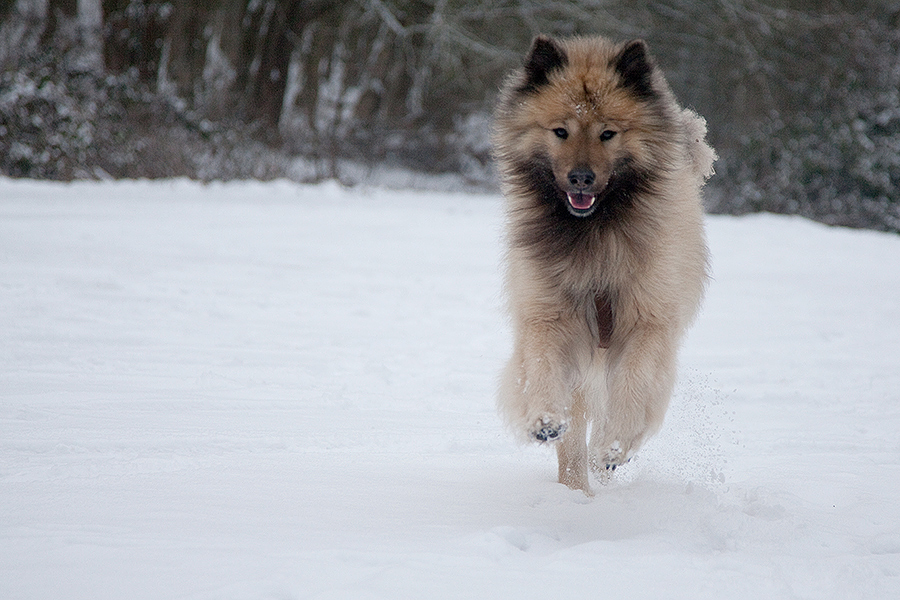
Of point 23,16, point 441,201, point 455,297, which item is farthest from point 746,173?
point 23,16

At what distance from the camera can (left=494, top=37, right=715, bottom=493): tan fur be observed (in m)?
2.93

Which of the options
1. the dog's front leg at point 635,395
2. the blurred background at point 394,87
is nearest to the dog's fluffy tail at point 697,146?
the dog's front leg at point 635,395

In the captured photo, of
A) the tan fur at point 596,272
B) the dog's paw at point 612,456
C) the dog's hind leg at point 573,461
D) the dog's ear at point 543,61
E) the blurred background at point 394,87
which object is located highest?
the dog's ear at point 543,61

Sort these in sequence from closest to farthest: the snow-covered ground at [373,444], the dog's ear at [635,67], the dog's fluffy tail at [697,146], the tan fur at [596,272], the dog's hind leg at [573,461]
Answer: the snow-covered ground at [373,444] < the tan fur at [596,272] < the dog's ear at [635,67] < the dog's hind leg at [573,461] < the dog's fluffy tail at [697,146]

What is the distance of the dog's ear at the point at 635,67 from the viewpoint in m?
3.05

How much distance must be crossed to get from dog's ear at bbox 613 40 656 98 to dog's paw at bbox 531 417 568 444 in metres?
1.30

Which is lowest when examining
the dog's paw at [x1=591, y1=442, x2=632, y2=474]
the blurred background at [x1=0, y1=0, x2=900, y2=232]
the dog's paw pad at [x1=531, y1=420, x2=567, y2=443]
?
the blurred background at [x1=0, y1=0, x2=900, y2=232]

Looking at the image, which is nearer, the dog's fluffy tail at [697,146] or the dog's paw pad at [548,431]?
the dog's paw pad at [548,431]

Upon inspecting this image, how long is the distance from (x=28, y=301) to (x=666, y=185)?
4225 mm

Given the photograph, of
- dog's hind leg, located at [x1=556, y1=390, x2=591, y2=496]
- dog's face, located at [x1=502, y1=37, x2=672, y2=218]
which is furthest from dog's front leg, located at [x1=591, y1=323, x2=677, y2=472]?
dog's face, located at [x1=502, y1=37, x2=672, y2=218]

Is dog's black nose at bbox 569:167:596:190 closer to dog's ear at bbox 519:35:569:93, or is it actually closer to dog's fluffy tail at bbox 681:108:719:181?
dog's ear at bbox 519:35:569:93

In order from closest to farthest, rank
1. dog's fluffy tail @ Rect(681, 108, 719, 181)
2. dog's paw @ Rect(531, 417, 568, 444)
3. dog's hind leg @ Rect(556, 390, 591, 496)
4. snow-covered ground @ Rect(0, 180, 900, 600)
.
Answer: snow-covered ground @ Rect(0, 180, 900, 600)
dog's paw @ Rect(531, 417, 568, 444)
dog's hind leg @ Rect(556, 390, 591, 496)
dog's fluffy tail @ Rect(681, 108, 719, 181)

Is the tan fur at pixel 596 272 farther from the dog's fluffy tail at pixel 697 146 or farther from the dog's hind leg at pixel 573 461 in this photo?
the dog's fluffy tail at pixel 697 146

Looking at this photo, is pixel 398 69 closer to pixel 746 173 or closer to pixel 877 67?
pixel 746 173
